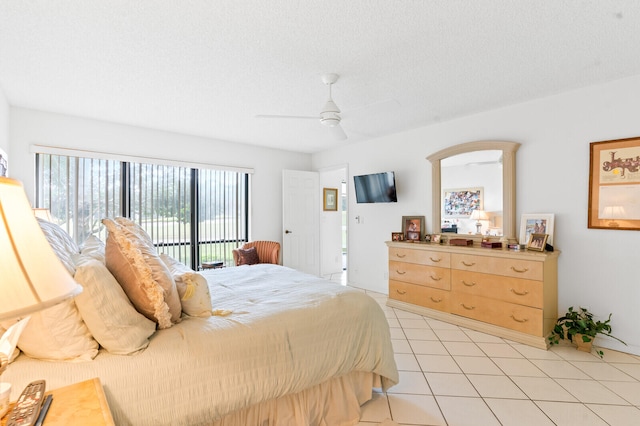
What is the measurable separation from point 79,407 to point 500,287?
344 cm

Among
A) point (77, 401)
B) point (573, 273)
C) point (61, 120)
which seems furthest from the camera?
point (61, 120)

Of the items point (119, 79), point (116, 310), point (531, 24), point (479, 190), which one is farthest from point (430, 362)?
point (119, 79)

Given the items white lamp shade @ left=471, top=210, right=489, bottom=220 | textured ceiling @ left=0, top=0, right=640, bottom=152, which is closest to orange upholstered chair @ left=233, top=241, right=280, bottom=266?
textured ceiling @ left=0, top=0, right=640, bottom=152

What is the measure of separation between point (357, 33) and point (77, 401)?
92.0 inches

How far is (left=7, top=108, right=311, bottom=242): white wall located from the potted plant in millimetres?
4179

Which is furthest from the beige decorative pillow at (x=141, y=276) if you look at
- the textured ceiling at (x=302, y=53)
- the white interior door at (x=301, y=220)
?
the white interior door at (x=301, y=220)

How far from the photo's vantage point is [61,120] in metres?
3.69

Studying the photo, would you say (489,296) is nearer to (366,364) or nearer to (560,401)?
(560,401)

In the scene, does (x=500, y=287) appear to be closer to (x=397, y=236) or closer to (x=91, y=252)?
(x=397, y=236)

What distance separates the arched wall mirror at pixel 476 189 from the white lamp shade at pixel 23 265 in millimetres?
3849

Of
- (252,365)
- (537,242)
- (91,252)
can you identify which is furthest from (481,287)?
(91,252)

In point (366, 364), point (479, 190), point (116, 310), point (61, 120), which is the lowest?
point (366, 364)

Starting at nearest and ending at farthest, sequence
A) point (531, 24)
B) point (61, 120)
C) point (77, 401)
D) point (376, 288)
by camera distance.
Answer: point (77, 401) < point (531, 24) < point (61, 120) < point (376, 288)

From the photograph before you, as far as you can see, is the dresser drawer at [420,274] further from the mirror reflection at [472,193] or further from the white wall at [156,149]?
the white wall at [156,149]
